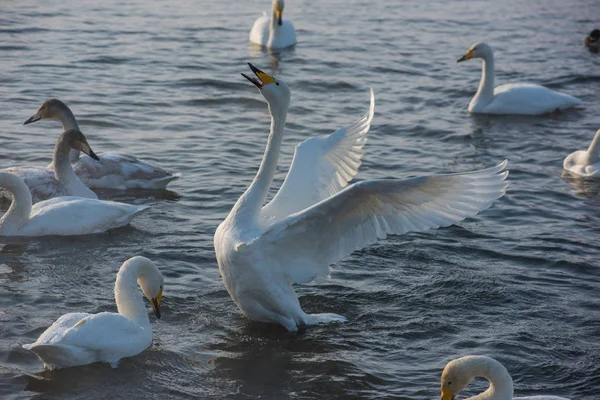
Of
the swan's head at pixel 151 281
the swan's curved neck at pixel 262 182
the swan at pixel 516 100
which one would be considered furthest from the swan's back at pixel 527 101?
the swan's head at pixel 151 281

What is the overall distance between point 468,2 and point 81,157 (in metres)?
15.0

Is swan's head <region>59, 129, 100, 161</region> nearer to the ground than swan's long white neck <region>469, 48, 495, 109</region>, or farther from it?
farther from it

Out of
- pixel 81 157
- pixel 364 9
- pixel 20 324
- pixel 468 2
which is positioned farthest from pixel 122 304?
pixel 468 2

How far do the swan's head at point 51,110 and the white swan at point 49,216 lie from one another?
7.84ft

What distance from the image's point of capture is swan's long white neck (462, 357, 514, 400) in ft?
20.3

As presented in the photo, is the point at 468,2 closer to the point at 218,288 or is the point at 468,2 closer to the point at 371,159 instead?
the point at 371,159

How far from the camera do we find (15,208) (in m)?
9.74

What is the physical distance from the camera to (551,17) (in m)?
22.6

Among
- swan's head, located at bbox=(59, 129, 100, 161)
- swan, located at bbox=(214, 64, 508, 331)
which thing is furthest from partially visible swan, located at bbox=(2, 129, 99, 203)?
swan, located at bbox=(214, 64, 508, 331)

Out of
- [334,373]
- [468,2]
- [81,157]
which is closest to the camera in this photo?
[334,373]

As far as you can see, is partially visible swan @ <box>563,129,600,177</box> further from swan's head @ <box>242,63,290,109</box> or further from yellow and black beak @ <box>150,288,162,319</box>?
yellow and black beak @ <box>150,288,162,319</box>

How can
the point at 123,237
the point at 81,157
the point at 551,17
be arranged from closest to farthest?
the point at 123,237
the point at 81,157
the point at 551,17

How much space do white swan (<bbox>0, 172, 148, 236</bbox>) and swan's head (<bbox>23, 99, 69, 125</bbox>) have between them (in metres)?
2.39

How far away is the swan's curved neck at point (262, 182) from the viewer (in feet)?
26.0
